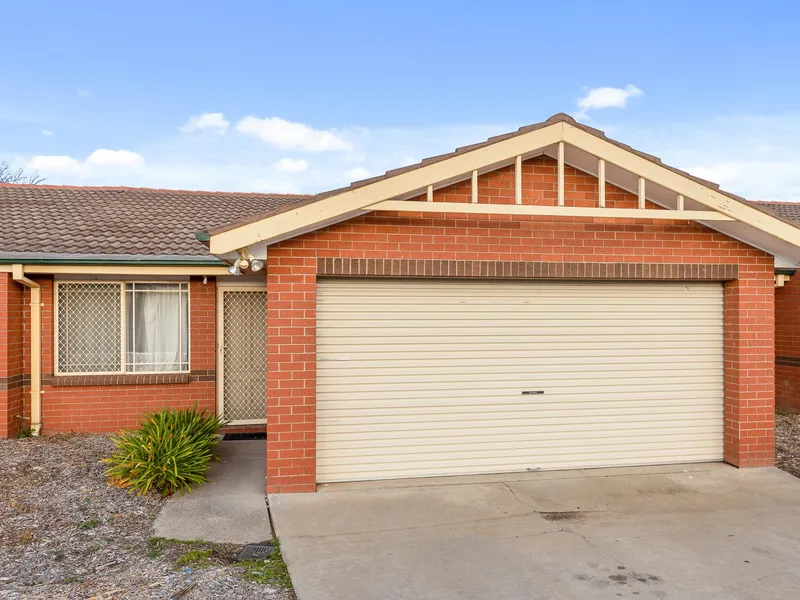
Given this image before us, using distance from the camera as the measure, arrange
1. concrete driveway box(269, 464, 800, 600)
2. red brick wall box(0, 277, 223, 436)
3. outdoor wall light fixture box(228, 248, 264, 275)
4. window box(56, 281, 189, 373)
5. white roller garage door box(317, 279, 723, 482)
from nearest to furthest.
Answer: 1. concrete driveway box(269, 464, 800, 600)
2. outdoor wall light fixture box(228, 248, 264, 275)
3. white roller garage door box(317, 279, 723, 482)
4. red brick wall box(0, 277, 223, 436)
5. window box(56, 281, 189, 373)

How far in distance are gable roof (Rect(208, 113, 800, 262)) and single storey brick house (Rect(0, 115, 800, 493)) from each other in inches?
0.8

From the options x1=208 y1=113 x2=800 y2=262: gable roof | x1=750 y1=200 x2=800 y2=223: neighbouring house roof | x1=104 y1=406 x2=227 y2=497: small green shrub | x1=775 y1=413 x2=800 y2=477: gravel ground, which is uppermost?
x1=750 y1=200 x2=800 y2=223: neighbouring house roof

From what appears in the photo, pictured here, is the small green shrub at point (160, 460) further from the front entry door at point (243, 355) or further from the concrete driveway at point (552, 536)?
the front entry door at point (243, 355)

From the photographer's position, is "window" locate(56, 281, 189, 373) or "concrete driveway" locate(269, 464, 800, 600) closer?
"concrete driveway" locate(269, 464, 800, 600)

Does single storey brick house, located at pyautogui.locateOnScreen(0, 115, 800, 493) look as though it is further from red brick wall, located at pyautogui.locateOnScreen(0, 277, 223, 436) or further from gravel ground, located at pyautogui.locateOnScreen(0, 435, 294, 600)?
red brick wall, located at pyautogui.locateOnScreen(0, 277, 223, 436)

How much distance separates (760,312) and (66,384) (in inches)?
379

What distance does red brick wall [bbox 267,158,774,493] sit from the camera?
619cm

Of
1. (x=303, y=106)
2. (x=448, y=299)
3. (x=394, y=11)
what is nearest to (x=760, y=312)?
(x=448, y=299)

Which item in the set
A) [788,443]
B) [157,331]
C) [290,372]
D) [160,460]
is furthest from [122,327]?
[788,443]

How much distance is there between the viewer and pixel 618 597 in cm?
402

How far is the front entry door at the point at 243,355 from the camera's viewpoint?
9.36 meters

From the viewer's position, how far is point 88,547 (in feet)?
16.0

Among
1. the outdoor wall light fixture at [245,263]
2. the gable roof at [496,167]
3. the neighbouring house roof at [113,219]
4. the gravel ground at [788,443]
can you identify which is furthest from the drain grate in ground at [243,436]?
the gravel ground at [788,443]

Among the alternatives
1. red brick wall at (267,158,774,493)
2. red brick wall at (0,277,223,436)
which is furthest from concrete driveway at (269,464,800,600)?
red brick wall at (0,277,223,436)
